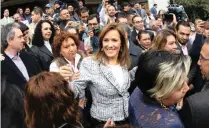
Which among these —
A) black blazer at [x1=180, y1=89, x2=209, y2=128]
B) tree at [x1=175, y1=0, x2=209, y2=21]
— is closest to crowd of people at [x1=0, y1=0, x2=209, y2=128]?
black blazer at [x1=180, y1=89, x2=209, y2=128]

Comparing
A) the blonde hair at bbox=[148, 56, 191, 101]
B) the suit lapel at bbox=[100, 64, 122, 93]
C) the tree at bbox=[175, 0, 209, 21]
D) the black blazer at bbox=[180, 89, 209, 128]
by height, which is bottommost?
the tree at bbox=[175, 0, 209, 21]

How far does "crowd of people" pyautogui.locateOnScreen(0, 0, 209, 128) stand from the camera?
1.49m

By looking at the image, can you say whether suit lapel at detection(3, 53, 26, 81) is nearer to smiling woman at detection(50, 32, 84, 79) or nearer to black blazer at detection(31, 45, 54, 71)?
smiling woman at detection(50, 32, 84, 79)

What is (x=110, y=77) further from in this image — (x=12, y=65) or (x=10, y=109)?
(x=12, y=65)

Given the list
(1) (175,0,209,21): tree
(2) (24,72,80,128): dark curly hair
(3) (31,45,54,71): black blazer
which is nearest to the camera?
(2) (24,72,80,128): dark curly hair

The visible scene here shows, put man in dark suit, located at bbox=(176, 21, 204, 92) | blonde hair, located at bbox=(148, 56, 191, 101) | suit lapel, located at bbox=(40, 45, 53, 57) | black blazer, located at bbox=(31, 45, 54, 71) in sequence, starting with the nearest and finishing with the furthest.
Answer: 1. blonde hair, located at bbox=(148, 56, 191, 101)
2. man in dark suit, located at bbox=(176, 21, 204, 92)
3. black blazer, located at bbox=(31, 45, 54, 71)
4. suit lapel, located at bbox=(40, 45, 53, 57)

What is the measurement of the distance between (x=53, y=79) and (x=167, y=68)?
570 millimetres

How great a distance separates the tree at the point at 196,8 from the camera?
11.8m

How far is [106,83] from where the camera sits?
2225 mm

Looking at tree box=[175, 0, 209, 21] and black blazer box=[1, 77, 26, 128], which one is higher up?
black blazer box=[1, 77, 26, 128]

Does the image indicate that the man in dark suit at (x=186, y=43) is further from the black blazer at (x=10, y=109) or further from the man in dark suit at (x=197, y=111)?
the black blazer at (x=10, y=109)

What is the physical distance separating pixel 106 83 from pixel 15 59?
1.18 m

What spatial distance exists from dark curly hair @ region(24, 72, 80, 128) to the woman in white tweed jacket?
0.71 meters

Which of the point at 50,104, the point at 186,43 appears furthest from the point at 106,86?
the point at 186,43
